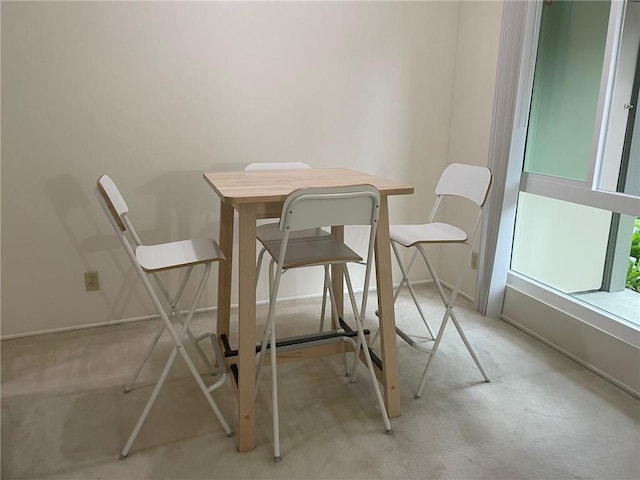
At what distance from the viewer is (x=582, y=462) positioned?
181 cm

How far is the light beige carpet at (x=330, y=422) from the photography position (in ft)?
5.79

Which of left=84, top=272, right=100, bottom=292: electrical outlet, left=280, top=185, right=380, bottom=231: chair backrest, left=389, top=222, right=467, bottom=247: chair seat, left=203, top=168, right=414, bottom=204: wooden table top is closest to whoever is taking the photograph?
left=280, top=185, right=380, bottom=231: chair backrest

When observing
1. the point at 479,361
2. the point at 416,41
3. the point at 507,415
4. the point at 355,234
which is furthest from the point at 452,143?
the point at 507,415

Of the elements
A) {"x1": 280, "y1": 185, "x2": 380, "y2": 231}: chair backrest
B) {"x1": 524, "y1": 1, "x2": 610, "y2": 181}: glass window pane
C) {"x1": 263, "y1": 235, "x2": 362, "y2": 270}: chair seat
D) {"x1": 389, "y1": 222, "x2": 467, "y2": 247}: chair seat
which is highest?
{"x1": 524, "y1": 1, "x2": 610, "y2": 181}: glass window pane

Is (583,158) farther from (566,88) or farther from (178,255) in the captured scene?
(178,255)

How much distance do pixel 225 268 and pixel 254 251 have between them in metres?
0.72

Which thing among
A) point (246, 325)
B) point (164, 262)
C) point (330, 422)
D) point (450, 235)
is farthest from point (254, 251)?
point (450, 235)

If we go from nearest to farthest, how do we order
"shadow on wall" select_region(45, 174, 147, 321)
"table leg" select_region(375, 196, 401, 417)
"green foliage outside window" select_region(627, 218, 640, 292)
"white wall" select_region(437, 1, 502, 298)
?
"table leg" select_region(375, 196, 401, 417)
"green foliage outside window" select_region(627, 218, 640, 292)
"shadow on wall" select_region(45, 174, 147, 321)
"white wall" select_region(437, 1, 502, 298)

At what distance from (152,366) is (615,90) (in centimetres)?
270

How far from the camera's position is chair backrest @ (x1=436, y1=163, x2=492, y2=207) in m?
2.23

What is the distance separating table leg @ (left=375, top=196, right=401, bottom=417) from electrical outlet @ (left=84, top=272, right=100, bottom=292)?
5.81 ft

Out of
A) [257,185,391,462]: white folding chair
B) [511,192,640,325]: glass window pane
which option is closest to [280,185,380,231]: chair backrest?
[257,185,391,462]: white folding chair

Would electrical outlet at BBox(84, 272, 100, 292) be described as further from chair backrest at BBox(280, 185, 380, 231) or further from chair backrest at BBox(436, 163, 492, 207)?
chair backrest at BBox(436, 163, 492, 207)

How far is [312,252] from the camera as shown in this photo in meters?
1.98
